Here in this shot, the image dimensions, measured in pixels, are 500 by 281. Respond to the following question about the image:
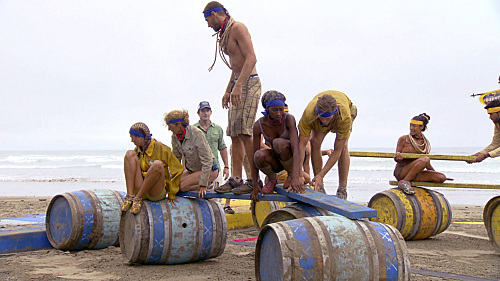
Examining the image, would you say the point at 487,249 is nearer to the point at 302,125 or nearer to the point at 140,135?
the point at 302,125

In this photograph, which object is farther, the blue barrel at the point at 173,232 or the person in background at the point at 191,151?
the person in background at the point at 191,151

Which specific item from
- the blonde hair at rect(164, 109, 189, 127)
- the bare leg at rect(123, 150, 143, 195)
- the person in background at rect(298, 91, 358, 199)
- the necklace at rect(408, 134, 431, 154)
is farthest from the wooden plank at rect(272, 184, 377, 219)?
the necklace at rect(408, 134, 431, 154)

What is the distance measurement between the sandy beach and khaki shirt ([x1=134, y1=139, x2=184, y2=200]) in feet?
2.96

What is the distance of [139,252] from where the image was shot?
5.17 metres

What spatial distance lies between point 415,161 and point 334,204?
12.1 ft

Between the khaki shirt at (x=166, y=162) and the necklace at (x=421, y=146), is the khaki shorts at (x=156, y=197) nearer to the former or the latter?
the khaki shirt at (x=166, y=162)

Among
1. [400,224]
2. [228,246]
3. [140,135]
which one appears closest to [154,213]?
[140,135]

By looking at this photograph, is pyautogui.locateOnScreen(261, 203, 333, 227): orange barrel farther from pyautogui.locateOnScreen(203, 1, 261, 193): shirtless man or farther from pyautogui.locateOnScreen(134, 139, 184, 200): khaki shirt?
pyautogui.locateOnScreen(134, 139, 184, 200): khaki shirt

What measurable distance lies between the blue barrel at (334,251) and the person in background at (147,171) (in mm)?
2038

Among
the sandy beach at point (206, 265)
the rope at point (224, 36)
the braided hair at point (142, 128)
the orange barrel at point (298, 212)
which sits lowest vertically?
the sandy beach at point (206, 265)

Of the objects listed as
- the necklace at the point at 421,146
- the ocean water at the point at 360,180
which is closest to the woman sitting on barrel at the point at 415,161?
the necklace at the point at 421,146

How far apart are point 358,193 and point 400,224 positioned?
426 inches

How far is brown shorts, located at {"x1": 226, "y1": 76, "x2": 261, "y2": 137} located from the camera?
5715 mm

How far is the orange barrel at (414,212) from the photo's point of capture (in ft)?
23.0
